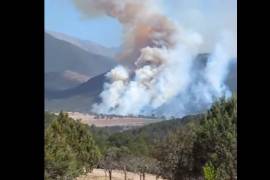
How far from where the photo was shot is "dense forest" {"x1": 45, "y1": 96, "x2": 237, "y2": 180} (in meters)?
8.16

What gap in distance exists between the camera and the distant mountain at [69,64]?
407 inches

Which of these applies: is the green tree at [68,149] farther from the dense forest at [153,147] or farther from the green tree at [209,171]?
the green tree at [209,171]

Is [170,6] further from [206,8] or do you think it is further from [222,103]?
[222,103]

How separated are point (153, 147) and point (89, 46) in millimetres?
2930

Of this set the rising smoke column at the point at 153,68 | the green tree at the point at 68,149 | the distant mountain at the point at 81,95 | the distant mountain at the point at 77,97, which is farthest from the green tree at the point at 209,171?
the distant mountain at the point at 77,97

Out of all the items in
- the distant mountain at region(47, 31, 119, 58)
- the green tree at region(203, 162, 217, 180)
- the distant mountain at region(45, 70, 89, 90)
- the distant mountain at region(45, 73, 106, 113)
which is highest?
the distant mountain at region(47, 31, 119, 58)

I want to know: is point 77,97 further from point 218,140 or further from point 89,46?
point 218,140

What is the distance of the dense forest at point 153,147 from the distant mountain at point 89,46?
2.07 metres

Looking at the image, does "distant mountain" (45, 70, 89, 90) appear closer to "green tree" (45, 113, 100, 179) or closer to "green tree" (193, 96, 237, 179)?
"green tree" (45, 113, 100, 179)

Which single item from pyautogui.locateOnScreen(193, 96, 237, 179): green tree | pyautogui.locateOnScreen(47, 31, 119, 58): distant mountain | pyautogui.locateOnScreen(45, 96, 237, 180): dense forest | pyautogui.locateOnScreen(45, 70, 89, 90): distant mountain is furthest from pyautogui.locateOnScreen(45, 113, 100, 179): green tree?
pyautogui.locateOnScreen(47, 31, 119, 58): distant mountain

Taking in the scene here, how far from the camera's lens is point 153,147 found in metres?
8.93

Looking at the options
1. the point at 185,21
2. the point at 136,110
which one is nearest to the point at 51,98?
the point at 136,110

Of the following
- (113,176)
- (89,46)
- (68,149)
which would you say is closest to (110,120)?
(113,176)

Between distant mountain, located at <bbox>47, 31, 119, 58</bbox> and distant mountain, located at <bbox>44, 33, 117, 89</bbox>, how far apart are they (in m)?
0.08
